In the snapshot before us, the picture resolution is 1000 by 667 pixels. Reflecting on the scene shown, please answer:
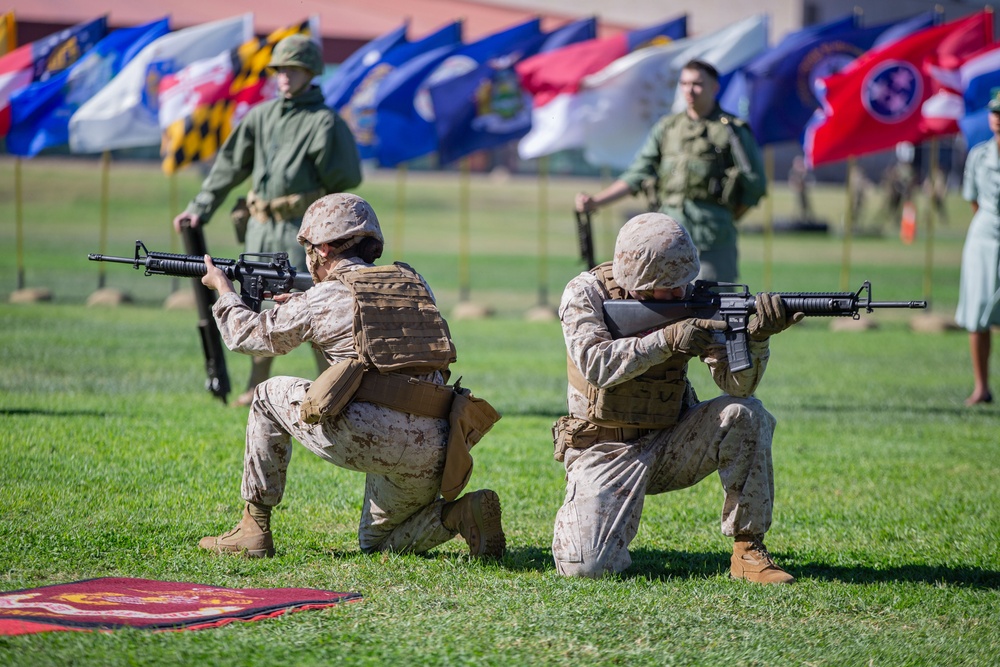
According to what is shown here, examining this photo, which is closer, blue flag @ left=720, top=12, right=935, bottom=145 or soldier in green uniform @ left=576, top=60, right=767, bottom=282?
soldier in green uniform @ left=576, top=60, right=767, bottom=282

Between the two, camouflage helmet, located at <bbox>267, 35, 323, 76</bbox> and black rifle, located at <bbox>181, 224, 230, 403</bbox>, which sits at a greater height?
camouflage helmet, located at <bbox>267, 35, 323, 76</bbox>

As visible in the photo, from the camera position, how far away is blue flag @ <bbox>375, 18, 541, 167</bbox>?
18422mm

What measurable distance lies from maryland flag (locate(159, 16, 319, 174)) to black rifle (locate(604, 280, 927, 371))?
12786 mm

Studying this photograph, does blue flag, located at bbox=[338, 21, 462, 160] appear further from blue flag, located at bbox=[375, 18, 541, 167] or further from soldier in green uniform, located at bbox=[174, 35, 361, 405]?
soldier in green uniform, located at bbox=[174, 35, 361, 405]

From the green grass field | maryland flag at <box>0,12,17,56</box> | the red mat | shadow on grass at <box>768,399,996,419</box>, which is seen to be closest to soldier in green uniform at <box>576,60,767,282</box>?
the green grass field

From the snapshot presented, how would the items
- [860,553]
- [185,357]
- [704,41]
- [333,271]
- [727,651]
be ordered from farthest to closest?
[704,41] < [185,357] < [860,553] < [333,271] < [727,651]

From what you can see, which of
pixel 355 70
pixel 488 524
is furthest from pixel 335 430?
pixel 355 70

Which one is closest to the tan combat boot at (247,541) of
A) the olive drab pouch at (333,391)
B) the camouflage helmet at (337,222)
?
the olive drab pouch at (333,391)

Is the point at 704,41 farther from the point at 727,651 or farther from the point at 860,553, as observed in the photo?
the point at 727,651

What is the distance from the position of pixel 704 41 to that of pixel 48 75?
9344 millimetres

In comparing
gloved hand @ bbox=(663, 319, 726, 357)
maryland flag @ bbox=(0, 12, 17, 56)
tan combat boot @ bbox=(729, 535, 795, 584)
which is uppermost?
maryland flag @ bbox=(0, 12, 17, 56)

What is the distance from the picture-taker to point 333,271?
17.8 ft

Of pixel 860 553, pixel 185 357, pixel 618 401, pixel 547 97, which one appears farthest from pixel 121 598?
pixel 547 97

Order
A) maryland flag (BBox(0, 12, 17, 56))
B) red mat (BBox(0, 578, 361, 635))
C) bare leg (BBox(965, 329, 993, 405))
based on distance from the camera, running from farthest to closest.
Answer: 1. maryland flag (BBox(0, 12, 17, 56))
2. bare leg (BBox(965, 329, 993, 405))
3. red mat (BBox(0, 578, 361, 635))
